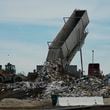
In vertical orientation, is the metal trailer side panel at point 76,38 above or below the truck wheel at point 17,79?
above

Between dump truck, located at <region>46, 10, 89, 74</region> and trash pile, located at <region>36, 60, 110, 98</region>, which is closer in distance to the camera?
trash pile, located at <region>36, 60, 110, 98</region>

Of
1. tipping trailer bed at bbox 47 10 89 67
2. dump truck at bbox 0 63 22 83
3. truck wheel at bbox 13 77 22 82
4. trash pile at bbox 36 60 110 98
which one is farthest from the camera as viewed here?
dump truck at bbox 0 63 22 83

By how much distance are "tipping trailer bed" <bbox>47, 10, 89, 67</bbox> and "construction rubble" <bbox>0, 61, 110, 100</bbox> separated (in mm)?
1312

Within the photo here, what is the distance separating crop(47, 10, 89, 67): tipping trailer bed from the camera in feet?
190

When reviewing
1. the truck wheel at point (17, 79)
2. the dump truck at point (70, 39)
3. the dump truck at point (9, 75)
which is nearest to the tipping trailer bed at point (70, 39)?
the dump truck at point (70, 39)

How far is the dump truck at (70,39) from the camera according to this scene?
5794cm

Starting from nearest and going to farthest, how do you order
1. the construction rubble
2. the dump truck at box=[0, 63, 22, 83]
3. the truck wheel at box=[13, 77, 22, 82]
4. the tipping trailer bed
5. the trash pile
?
the construction rubble → the trash pile → the tipping trailer bed → the truck wheel at box=[13, 77, 22, 82] → the dump truck at box=[0, 63, 22, 83]

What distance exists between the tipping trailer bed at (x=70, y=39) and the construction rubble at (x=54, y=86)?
1312 millimetres

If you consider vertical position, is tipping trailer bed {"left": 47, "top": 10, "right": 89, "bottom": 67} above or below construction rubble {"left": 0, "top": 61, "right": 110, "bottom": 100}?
above

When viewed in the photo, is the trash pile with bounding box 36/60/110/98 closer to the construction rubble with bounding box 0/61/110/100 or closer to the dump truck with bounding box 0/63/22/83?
the construction rubble with bounding box 0/61/110/100

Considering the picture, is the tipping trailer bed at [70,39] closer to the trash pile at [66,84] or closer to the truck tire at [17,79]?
the trash pile at [66,84]

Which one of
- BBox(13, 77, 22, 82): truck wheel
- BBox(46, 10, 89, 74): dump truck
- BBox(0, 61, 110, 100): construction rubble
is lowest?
BBox(0, 61, 110, 100): construction rubble

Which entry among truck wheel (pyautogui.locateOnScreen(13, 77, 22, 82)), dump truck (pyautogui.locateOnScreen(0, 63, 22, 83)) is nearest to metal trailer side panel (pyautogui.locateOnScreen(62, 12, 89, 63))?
truck wheel (pyautogui.locateOnScreen(13, 77, 22, 82))

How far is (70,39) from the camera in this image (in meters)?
58.0
